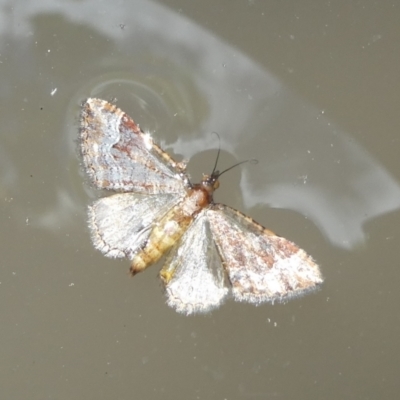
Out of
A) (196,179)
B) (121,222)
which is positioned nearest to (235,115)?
(196,179)

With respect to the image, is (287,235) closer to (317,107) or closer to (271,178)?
(271,178)

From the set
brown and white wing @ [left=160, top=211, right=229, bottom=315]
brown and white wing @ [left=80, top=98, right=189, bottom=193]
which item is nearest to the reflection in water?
brown and white wing @ [left=80, top=98, right=189, bottom=193]

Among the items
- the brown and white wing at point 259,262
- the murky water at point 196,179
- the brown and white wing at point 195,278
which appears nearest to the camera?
the brown and white wing at point 259,262

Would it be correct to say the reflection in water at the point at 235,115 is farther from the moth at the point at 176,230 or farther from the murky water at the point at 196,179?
the moth at the point at 176,230

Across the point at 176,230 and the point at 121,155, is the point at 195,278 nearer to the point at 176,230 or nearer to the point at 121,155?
the point at 176,230

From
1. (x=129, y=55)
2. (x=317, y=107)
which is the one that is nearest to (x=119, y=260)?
(x=129, y=55)

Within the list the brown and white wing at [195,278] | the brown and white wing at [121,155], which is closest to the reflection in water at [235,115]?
the brown and white wing at [121,155]
